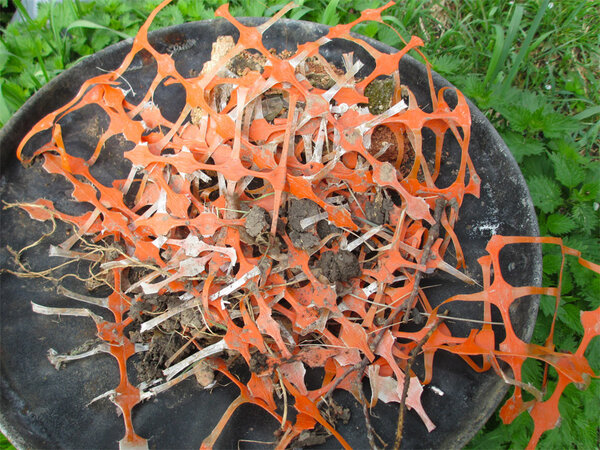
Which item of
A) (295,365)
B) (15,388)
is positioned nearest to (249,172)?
(295,365)

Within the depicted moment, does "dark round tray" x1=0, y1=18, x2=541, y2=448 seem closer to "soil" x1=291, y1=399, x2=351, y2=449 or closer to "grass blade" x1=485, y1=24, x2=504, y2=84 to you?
"soil" x1=291, y1=399, x2=351, y2=449

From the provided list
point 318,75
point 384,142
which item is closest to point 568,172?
point 384,142

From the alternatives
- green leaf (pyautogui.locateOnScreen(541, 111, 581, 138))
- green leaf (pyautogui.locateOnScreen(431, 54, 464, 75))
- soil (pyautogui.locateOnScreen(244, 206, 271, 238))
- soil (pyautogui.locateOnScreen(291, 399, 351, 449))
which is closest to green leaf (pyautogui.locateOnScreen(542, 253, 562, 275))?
green leaf (pyautogui.locateOnScreen(541, 111, 581, 138))

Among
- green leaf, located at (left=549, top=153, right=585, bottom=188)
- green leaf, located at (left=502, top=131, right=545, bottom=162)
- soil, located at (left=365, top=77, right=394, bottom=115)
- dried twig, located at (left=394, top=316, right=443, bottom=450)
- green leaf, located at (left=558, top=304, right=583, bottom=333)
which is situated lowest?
green leaf, located at (left=558, top=304, right=583, bottom=333)

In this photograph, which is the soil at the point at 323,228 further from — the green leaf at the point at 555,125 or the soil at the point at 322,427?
the green leaf at the point at 555,125

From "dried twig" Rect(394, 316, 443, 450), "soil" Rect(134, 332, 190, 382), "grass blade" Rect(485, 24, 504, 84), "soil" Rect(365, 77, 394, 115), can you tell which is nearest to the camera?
"dried twig" Rect(394, 316, 443, 450)

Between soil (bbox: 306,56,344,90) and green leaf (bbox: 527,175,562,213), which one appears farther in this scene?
green leaf (bbox: 527,175,562,213)

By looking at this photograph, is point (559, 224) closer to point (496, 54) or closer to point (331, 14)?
point (496, 54)

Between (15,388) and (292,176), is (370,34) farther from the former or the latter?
(15,388)

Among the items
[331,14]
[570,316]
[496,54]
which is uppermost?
[331,14]
